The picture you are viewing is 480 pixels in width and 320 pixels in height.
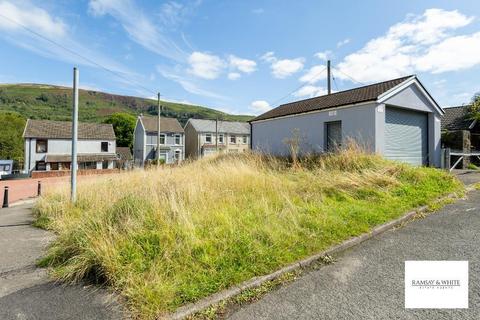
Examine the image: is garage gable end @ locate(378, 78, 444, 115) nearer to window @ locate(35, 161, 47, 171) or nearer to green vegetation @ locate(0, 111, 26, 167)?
window @ locate(35, 161, 47, 171)

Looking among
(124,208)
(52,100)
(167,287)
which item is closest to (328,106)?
(124,208)

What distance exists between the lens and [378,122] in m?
11.9

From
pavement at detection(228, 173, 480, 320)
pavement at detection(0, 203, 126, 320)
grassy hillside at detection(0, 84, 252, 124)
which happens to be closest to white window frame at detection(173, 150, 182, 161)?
grassy hillside at detection(0, 84, 252, 124)

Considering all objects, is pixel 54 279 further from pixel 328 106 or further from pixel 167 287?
pixel 328 106

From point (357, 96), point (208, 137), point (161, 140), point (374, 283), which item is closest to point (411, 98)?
point (357, 96)

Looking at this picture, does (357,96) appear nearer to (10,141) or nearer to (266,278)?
(266,278)

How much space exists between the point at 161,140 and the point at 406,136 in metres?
40.5

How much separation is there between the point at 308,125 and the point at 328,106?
1.63 meters

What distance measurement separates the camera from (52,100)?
103 m

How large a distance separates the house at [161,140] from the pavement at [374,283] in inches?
1685

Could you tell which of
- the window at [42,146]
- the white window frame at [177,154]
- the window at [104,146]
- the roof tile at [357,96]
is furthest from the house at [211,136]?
the roof tile at [357,96]

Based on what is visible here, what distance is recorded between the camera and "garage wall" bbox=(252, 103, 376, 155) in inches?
475

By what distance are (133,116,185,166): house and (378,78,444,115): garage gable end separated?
37158 millimetres

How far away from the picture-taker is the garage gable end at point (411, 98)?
12438 mm
